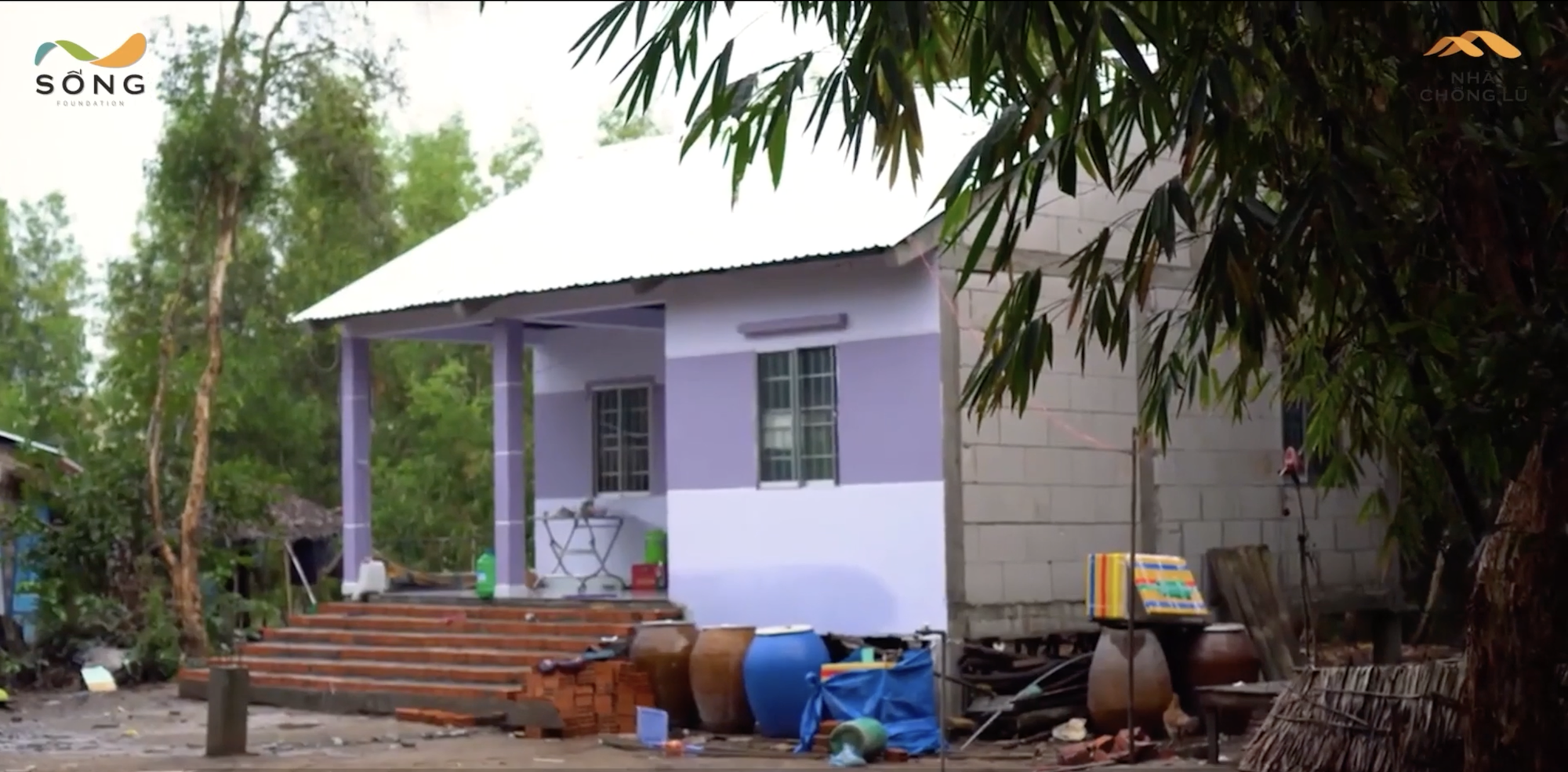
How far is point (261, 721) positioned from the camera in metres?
15.0

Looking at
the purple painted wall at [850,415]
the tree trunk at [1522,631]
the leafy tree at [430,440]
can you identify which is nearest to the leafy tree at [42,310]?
the leafy tree at [430,440]

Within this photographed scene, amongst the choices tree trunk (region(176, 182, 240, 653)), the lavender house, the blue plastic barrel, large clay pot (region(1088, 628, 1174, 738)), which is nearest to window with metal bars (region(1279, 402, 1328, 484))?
the lavender house

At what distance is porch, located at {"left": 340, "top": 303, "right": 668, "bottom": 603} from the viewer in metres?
17.0

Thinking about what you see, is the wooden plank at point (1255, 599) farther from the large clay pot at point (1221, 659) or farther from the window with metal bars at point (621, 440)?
the window with metal bars at point (621, 440)

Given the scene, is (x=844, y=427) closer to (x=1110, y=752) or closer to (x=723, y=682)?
(x=723, y=682)

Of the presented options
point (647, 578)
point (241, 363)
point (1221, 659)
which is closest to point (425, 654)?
point (647, 578)

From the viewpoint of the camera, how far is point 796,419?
14672 mm

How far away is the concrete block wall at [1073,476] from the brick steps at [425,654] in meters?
2.77

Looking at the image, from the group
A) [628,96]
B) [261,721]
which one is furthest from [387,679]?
[628,96]

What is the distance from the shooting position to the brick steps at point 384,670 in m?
14.8

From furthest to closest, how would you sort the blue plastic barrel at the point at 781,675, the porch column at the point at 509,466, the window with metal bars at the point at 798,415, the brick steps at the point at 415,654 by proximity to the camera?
the porch column at the point at 509,466 < the brick steps at the point at 415,654 < the window with metal bars at the point at 798,415 < the blue plastic barrel at the point at 781,675

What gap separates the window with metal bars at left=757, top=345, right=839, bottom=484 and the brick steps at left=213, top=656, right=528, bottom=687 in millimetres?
2598

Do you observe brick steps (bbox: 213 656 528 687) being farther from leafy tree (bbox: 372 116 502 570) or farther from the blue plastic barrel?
leafy tree (bbox: 372 116 502 570)

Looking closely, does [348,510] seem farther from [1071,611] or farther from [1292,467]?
[1292,467]
